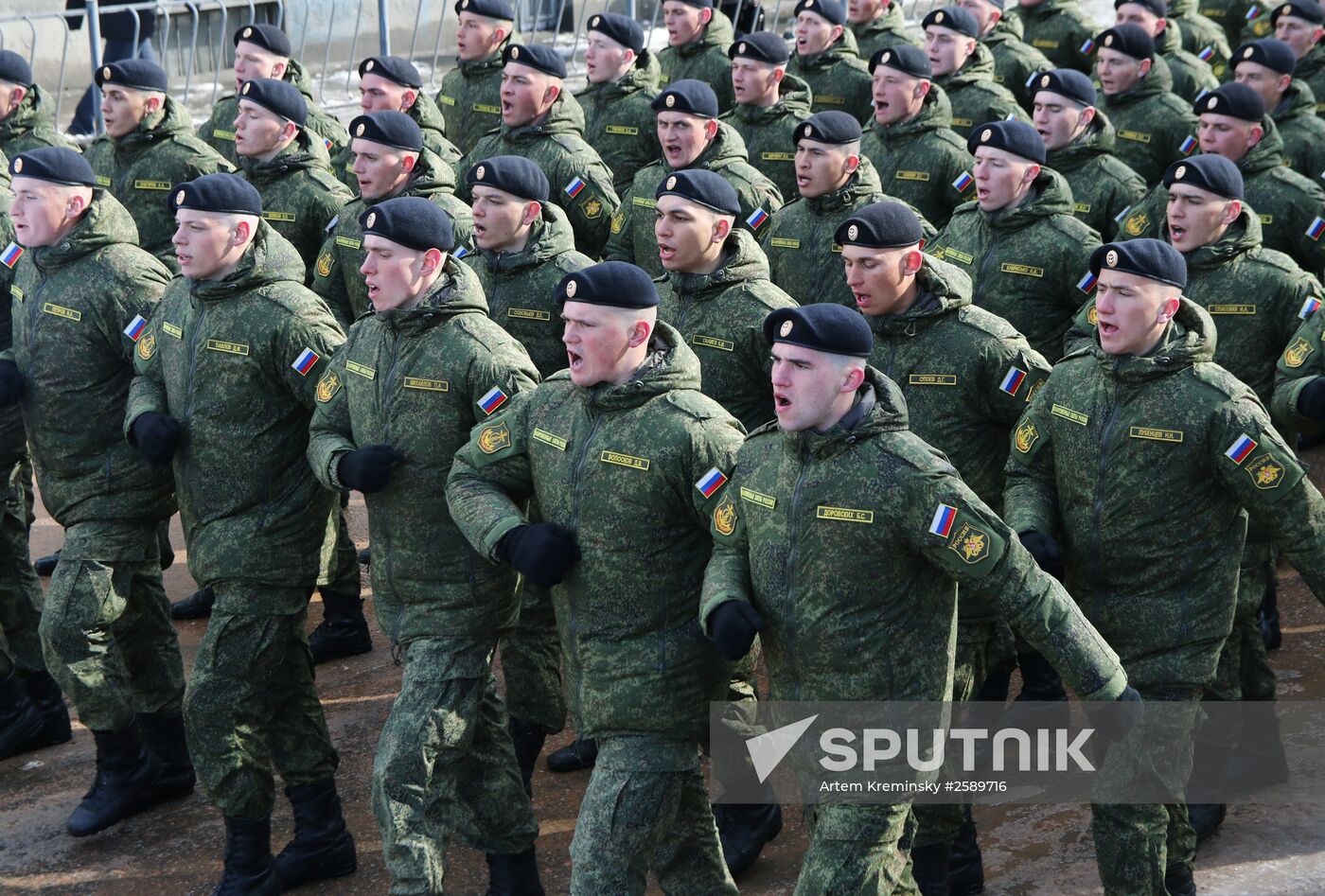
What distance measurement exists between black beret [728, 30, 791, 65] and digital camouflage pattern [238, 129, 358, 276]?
273 cm

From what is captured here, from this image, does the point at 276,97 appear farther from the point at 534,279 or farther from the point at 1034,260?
the point at 1034,260

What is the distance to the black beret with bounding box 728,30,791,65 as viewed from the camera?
11.2 m

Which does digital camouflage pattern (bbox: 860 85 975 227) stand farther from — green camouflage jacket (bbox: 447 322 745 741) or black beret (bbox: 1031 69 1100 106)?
green camouflage jacket (bbox: 447 322 745 741)

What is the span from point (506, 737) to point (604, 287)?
178cm

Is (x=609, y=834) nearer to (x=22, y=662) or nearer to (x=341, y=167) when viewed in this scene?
(x=22, y=662)

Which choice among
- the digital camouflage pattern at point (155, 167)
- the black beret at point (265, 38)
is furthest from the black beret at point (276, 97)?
the black beret at point (265, 38)

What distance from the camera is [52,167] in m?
7.86

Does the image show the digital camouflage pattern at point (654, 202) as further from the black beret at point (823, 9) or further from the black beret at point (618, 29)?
the black beret at point (823, 9)

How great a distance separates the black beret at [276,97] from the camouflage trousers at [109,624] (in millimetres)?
2889

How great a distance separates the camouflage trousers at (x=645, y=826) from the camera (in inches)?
233

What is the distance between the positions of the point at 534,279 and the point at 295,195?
2.23m

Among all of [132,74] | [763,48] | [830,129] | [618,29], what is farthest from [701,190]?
[618,29]

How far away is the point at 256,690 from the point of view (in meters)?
7.09

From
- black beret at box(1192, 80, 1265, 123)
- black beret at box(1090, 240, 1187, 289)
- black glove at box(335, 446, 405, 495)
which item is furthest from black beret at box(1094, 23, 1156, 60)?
black glove at box(335, 446, 405, 495)
